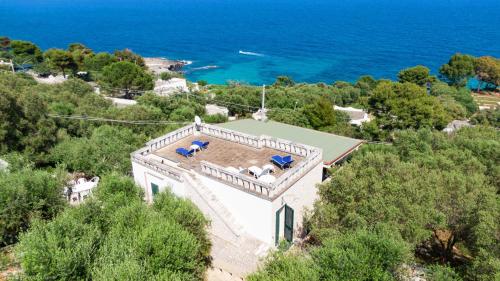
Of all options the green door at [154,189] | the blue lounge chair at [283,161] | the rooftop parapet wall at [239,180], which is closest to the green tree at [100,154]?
the green door at [154,189]

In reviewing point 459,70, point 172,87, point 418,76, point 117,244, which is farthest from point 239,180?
point 459,70

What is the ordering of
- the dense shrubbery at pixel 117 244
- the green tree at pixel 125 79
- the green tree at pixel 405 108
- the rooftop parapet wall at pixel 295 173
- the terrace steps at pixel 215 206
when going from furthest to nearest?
the green tree at pixel 125 79 → the green tree at pixel 405 108 → the terrace steps at pixel 215 206 → the rooftop parapet wall at pixel 295 173 → the dense shrubbery at pixel 117 244

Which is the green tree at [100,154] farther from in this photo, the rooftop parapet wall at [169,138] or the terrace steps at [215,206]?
the terrace steps at [215,206]

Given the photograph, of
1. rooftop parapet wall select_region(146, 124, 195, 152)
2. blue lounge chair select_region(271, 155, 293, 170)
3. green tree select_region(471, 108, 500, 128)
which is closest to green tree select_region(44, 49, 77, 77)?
rooftop parapet wall select_region(146, 124, 195, 152)

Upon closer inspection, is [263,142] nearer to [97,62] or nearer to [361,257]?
[361,257]

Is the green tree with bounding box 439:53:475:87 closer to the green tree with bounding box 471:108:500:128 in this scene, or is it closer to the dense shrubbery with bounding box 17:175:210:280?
the green tree with bounding box 471:108:500:128

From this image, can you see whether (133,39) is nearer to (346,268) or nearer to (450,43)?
(450,43)
